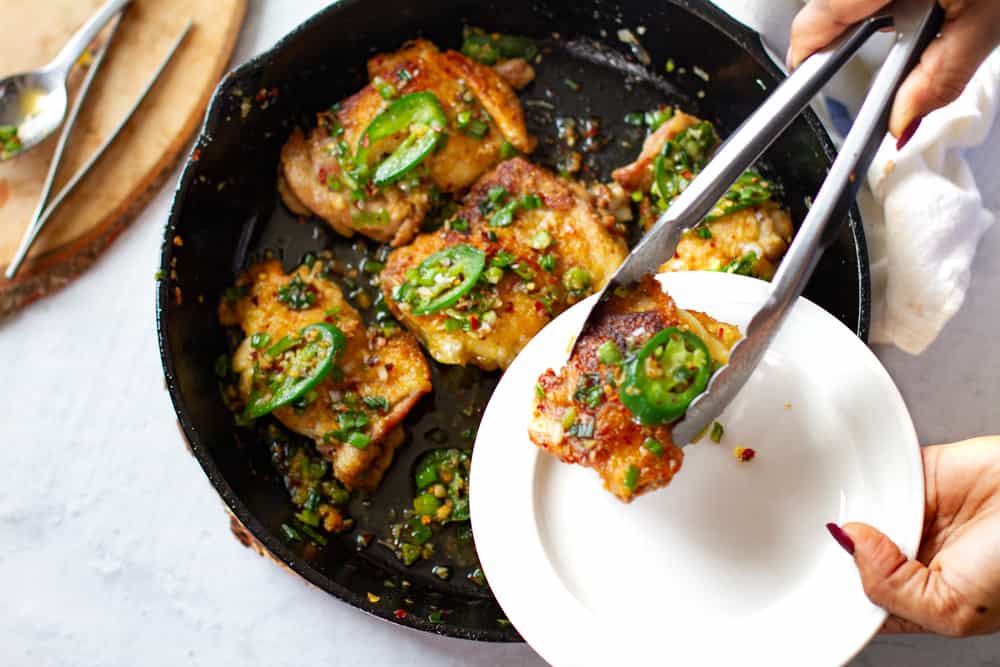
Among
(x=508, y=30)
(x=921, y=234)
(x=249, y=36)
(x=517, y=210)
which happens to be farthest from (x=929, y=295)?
(x=249, y=36)

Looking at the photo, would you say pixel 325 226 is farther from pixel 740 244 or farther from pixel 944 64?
pixel 944 64

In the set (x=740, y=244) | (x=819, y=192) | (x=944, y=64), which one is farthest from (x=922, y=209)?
(x=819, y=192)

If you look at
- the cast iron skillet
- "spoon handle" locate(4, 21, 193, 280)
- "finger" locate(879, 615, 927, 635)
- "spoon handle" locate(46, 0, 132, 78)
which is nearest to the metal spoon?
"spoon handle" locate(46, 0, 132, 78)

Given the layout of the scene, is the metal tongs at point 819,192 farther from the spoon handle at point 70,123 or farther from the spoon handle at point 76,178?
the spoon handle at point 70,123

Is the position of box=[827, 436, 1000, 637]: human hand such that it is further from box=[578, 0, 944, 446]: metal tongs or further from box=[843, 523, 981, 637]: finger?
box=[578, 0, 944, 446]: metal tongs

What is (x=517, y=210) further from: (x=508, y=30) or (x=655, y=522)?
(x=655, y=522)

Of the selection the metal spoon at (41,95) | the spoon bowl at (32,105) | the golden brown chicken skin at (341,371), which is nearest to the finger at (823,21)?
the golden brown chicken skin at (341,371)
